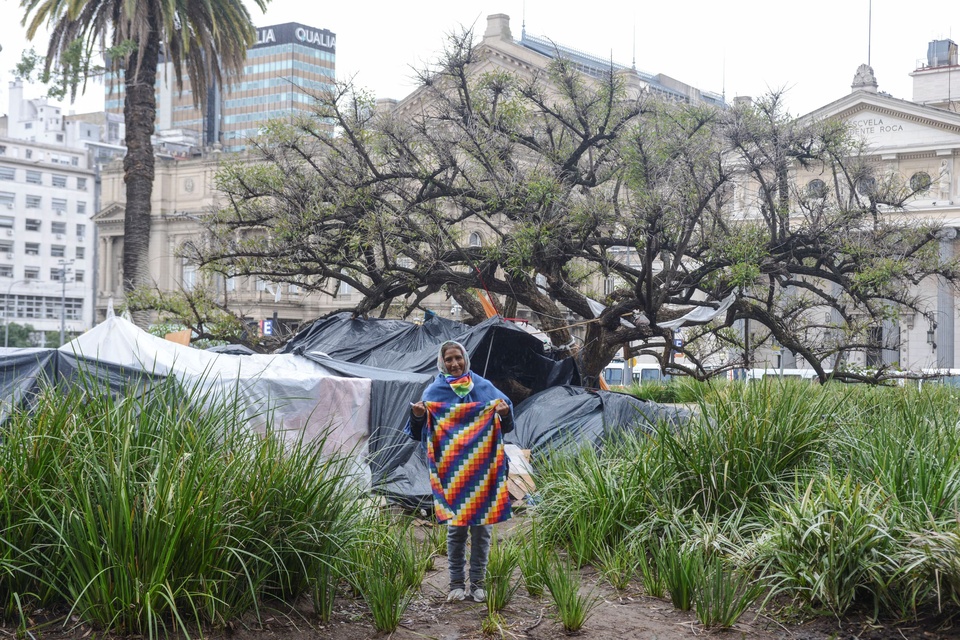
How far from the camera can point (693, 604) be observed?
6.51 meters

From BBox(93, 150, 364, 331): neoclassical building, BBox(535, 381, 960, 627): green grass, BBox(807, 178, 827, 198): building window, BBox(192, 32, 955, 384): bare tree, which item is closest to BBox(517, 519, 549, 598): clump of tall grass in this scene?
BBox(535, 381, 960, 627): green grass

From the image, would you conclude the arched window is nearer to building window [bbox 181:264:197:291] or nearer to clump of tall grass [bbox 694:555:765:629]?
clump of tall grass [bbox 694:555:765:629]

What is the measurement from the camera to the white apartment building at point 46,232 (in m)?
103

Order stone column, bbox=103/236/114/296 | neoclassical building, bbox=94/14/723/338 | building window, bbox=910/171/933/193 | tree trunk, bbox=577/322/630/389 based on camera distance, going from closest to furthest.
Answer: building window, bbox=910/171/933/193 < tree trunk, bbox=577/322/630/389 < neoclassical building, bbox=94/14/723/338 < stone column, bbox=103/236/114/296

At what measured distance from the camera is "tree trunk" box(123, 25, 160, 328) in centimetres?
2284

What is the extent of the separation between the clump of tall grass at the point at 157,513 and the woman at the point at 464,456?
828mm

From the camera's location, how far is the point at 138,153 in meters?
23.1

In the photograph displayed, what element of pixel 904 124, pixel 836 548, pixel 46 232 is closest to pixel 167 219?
pixel 904 124

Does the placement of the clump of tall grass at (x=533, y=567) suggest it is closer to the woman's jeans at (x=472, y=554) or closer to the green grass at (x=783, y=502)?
the woman's jeans at (x=472, y=554)

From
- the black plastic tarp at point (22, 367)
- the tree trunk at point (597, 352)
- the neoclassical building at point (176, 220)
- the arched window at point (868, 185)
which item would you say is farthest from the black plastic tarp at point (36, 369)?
the neoclassical building at point (176, 220)

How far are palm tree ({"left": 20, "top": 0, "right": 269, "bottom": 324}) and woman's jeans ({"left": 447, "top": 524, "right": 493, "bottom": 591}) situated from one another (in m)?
16.7

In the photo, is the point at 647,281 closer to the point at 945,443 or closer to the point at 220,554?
the point at 945,443

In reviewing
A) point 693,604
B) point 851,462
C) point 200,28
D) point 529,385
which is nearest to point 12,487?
point 693,604

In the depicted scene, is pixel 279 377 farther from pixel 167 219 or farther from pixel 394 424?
pixel 167 219
